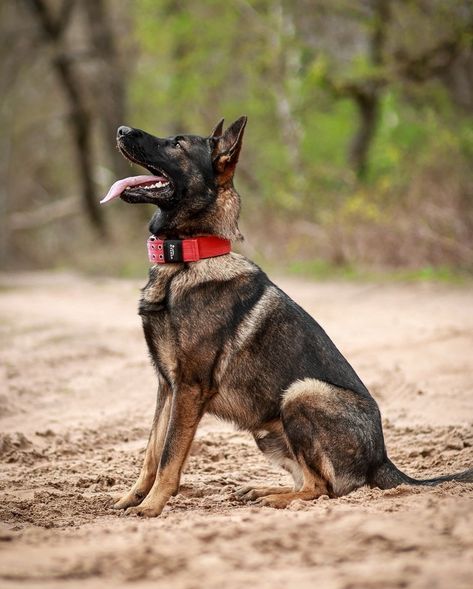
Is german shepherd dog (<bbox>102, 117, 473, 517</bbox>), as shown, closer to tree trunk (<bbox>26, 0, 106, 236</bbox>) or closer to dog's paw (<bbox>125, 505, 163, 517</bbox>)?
dog's paw (<bbox>125, 505, 163, 517</bbox>)

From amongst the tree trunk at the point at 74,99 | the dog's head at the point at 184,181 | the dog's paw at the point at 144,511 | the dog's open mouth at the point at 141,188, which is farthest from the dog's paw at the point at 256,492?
the tree trunk at the point at 74,99

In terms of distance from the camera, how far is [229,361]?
5.05 meters

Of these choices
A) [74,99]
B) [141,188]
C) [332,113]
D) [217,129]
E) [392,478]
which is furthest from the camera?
[74,99]

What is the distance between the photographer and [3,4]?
22.5 meters

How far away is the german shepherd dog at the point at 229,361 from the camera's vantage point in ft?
16.2

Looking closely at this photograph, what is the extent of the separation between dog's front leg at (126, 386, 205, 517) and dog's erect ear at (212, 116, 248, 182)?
1.33 metres

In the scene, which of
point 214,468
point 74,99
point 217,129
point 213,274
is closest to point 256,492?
point 214,468

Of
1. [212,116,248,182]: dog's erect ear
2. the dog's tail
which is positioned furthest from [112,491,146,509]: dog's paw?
[212,116,248,182]: dog's erect ear

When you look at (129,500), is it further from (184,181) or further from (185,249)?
(184,181)

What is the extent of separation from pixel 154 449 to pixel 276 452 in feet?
2.33

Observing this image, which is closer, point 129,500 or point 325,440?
point 325,440

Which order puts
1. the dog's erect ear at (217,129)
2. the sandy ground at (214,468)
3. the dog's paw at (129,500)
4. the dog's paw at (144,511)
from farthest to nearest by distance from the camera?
the dog's erect ear at (217,129) < the dog's paw at (129,500) < the dog's paw at (144,511) < the sandy ground at (214,468)

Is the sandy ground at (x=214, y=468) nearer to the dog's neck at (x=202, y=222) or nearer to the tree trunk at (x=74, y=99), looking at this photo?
the dog's neck at (x=202, y=222)

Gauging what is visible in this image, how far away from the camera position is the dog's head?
5.25 m
